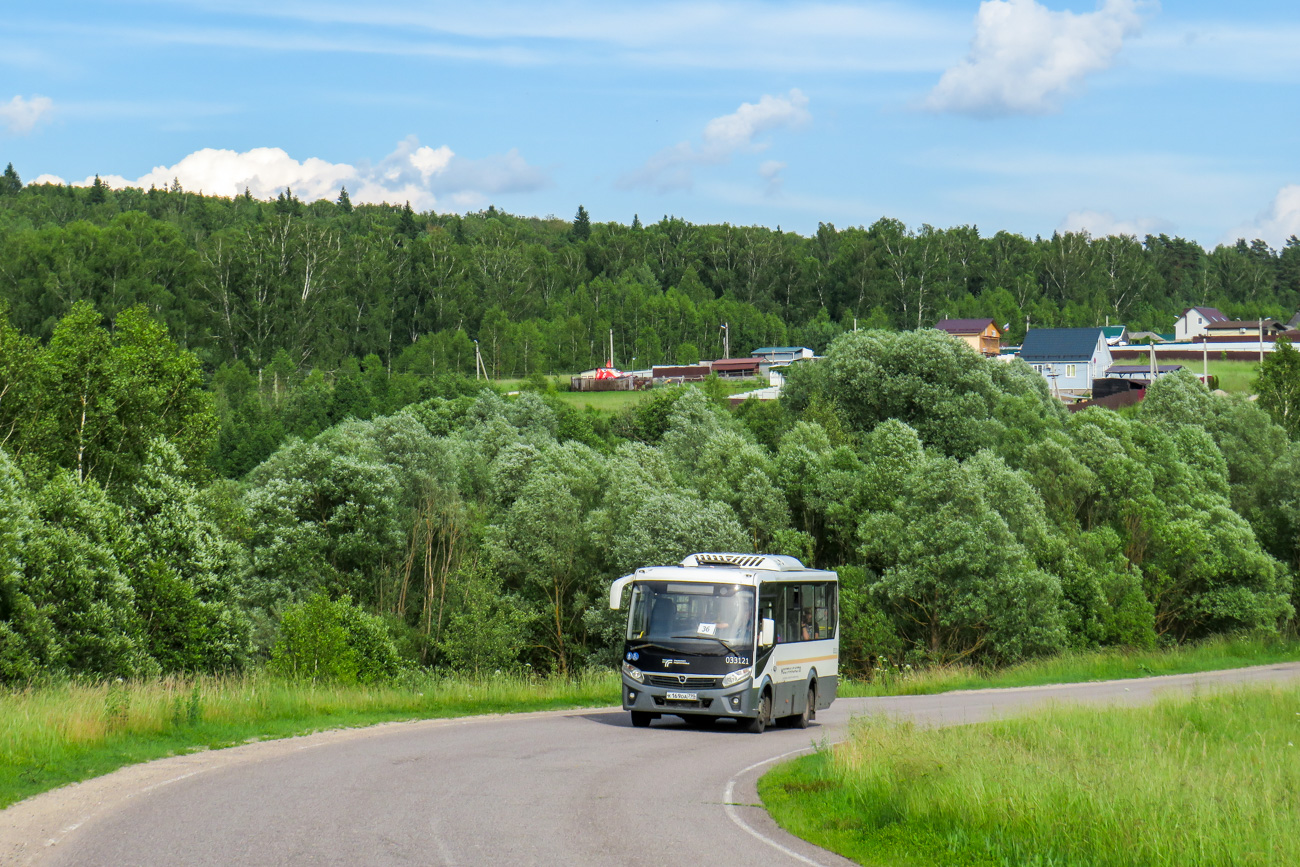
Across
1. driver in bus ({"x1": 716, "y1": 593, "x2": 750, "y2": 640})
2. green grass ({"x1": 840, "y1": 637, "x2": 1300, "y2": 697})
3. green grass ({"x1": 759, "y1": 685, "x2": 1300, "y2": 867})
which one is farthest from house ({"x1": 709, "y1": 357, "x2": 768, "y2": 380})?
green grass ({"x1": 759, "y1": 685, "x2": 1300, "y2": 867})

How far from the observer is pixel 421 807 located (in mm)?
12266

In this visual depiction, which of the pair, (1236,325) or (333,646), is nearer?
(333,646)

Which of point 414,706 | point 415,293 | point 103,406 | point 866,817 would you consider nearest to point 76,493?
point 103,406

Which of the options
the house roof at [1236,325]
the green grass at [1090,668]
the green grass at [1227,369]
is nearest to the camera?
the green grass at [1090,668]

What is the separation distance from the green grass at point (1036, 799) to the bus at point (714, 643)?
412 cm

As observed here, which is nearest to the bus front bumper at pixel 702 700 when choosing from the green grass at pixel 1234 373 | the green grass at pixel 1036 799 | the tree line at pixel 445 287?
the green grass at pixel 1036 799

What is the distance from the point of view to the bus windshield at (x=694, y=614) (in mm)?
21953

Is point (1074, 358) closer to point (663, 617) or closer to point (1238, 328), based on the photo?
point (1238, 328)

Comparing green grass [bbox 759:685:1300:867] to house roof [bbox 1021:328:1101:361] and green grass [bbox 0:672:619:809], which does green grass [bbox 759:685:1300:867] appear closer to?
green grass [bbox 0:672:619:809]

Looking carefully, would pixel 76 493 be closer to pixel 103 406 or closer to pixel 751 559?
pixel 103 406

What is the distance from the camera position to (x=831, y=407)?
73.8m

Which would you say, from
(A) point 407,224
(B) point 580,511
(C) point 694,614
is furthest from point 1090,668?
(A) point 407,224

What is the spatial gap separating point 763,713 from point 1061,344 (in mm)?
127502

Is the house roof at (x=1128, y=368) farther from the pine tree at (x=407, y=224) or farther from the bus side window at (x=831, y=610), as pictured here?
the bus side window at (x=831, y=610)
